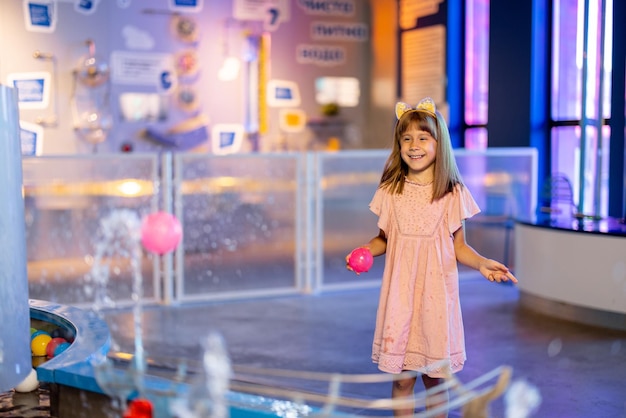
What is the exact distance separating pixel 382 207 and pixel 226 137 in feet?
20.8

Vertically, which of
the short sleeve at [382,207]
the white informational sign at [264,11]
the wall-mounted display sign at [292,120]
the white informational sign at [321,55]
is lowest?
the short sleeve at [382,207]

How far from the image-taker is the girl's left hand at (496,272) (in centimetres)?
285

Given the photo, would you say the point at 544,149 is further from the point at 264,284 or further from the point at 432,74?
the point at 264,284

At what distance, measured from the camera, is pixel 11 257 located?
3.17 metres

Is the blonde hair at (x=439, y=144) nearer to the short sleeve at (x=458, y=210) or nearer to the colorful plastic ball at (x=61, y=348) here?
the short sleeve at (x=458, y=210)

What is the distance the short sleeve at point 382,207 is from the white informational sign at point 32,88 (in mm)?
5977

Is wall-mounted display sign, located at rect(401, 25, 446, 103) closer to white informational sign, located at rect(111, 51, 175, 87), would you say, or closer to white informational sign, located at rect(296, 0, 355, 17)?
white informational sign, located at rect(296, 0, 355, 17)

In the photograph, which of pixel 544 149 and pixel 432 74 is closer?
pixel 544 149

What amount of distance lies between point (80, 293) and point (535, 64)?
15.5ft

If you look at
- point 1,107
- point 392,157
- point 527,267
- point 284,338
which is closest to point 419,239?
point 392,157

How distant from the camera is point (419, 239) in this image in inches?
122

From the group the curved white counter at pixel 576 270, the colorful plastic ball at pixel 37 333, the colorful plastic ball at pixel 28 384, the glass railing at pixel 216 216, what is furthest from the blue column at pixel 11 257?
the curved white counter at pixel 576 270

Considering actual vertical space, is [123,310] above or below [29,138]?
below

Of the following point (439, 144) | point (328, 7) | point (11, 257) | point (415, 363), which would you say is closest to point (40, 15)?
point (328, 7)
